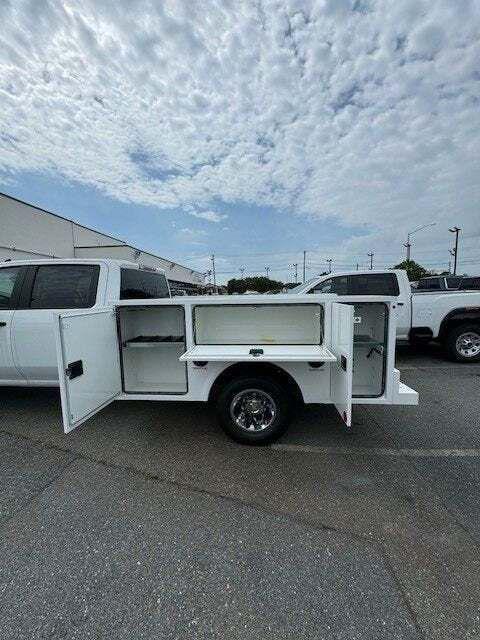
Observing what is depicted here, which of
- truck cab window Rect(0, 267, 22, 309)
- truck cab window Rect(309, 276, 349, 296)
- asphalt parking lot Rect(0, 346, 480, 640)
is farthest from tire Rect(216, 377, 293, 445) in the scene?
truck cab window Rect(309, 276, 349, 296)

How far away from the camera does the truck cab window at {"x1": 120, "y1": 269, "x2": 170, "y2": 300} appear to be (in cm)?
422

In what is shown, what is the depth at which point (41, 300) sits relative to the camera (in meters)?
4.08

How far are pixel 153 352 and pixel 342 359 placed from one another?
7.97ft

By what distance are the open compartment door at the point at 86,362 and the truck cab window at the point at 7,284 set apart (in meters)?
1.73

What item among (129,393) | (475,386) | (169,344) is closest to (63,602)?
(129,393)

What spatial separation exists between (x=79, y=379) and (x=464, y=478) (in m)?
3.69

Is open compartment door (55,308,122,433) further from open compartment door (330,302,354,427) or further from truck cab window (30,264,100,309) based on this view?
open compartment door (330,302,354,427)

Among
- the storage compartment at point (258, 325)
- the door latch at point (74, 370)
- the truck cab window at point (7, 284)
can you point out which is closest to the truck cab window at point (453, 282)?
the storage compartment at point (258, 325)

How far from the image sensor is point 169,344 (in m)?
3.81

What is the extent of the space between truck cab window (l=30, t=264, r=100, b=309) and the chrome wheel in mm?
2224

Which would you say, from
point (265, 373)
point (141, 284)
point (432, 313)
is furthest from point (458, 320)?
point (141, 284)

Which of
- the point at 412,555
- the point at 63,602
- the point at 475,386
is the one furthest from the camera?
the point at 475,386

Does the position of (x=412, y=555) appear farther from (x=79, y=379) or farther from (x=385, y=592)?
(x=79, y=379)

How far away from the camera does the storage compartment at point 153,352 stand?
411 centimetres
